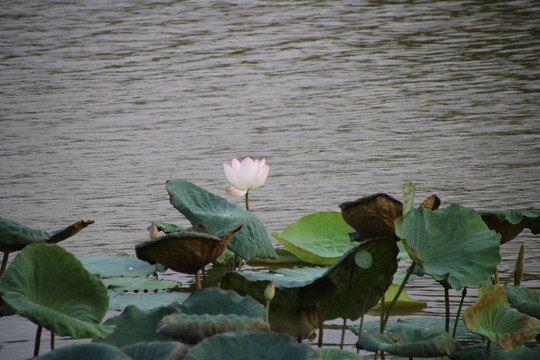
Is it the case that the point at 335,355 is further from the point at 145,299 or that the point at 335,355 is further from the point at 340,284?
the point at 145,299

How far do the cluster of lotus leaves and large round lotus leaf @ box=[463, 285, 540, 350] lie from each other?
0.13 metres

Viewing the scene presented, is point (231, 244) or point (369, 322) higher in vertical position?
point (231, 244)

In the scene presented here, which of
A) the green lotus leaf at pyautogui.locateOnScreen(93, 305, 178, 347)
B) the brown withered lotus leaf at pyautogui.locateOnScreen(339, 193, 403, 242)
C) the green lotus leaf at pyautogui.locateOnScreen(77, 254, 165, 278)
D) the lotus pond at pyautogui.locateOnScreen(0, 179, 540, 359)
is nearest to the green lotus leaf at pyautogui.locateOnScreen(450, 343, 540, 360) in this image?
the lotus pond at pyautogui.locateOnScreen(0, 179, 540, 359)

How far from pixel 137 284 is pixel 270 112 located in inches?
79.0

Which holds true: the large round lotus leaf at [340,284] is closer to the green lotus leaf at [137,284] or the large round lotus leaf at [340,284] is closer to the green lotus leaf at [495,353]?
the green lotus leaf at [495,353]

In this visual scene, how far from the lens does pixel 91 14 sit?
614 centimetres

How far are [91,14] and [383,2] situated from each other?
229 cm

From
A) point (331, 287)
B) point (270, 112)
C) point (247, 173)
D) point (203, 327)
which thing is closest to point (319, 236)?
point (247, 173)

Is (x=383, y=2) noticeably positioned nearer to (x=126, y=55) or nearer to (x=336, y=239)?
(x=126, y=55)

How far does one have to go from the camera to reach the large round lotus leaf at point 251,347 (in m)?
0.84

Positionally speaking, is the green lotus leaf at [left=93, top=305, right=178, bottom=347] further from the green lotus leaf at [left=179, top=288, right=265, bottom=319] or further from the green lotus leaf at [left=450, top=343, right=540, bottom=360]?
the green lotus leaf at [left=450, top=343, right=540, bottom=360]

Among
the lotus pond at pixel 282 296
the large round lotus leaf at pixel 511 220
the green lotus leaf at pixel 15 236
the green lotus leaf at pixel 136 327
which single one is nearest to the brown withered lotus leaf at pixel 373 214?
the lotus pond at pixel 282 296

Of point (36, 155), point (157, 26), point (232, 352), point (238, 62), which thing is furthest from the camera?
point (157, 26)

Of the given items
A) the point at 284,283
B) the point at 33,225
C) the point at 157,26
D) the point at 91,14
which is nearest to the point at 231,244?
the point at 284,283
